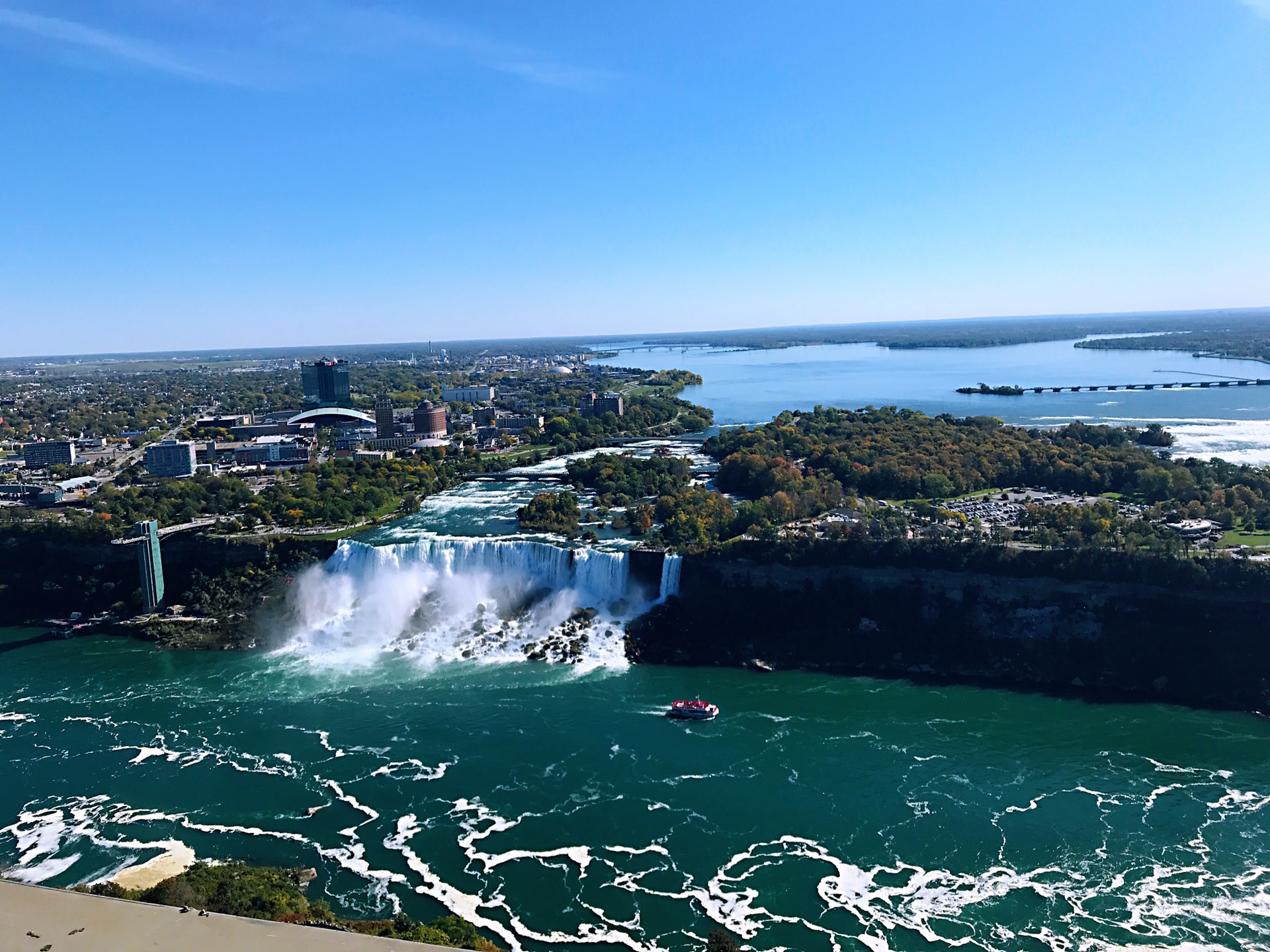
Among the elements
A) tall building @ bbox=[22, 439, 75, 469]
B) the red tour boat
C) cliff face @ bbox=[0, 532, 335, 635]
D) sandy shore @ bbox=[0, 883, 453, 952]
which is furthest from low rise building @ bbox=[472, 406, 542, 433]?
sandy shore @ bbox=[0, 883, 453, 952]

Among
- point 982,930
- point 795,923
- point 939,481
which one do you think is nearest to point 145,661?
point 795,923

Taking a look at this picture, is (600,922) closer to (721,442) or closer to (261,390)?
(721,442)

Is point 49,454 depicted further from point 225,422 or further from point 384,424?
point 384,424

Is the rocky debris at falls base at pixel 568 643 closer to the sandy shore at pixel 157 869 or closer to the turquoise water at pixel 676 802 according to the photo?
the turquoise water at pixel 676 802

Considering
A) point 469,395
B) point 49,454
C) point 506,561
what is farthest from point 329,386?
point 506,561

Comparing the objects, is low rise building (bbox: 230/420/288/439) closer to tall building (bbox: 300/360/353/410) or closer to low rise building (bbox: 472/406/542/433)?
low rise building (bbox: 472/406/542/433)

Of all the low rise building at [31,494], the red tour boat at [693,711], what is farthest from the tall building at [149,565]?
the red tour boat at [693,711]
